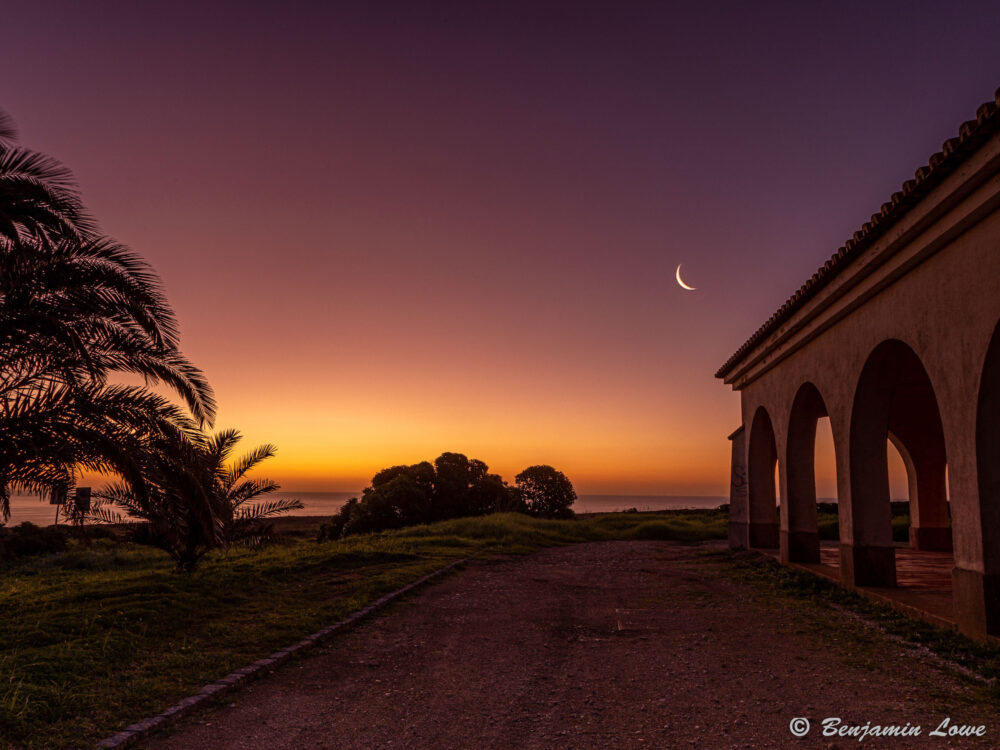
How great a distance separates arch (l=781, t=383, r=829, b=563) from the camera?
13.8 meters

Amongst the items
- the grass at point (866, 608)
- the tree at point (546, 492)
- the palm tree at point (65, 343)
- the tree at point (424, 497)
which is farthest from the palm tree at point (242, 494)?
the tree at point (546, 492)

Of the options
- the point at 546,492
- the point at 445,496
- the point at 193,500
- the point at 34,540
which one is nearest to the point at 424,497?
the point at 445,496

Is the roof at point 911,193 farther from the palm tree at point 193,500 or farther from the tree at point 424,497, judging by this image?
the tree at point 424,497

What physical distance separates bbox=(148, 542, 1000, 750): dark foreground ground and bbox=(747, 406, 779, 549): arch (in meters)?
7.48

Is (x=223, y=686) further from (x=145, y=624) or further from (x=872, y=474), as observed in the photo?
(x=872, y=474)

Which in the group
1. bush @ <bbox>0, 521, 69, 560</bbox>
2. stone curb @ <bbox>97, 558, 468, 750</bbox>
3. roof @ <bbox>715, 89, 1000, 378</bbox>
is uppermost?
roof @ <bbox>715, 89, 1000, 378</bbox>

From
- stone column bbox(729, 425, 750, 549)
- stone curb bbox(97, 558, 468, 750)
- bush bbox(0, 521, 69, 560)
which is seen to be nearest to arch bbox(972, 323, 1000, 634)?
stone curb bbox(97, 558, 468, 750)

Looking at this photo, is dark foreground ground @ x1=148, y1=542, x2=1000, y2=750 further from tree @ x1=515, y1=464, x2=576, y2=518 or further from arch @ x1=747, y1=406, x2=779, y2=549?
tree @ x1=515, y1=464, x2=576, y2=518

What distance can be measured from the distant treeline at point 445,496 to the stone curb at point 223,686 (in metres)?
28.9

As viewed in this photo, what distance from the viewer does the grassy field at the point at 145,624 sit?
17.2ft

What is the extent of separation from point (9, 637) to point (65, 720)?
315 cm

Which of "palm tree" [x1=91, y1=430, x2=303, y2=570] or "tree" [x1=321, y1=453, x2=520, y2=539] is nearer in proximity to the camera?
"palm tree" [x1=91, y1=430, x2=303, y2=570]

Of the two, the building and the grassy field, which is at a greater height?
the building

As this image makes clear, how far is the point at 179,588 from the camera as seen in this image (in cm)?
1060
